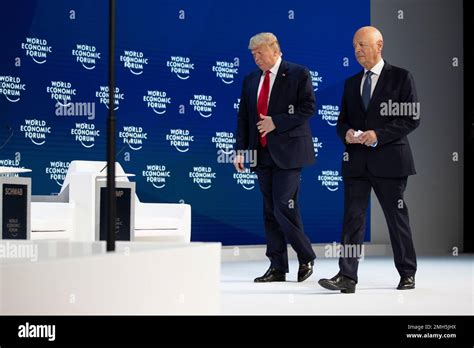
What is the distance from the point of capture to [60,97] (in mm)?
7953

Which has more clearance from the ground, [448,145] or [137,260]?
[448,145]

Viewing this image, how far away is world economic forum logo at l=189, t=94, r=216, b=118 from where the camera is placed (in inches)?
346

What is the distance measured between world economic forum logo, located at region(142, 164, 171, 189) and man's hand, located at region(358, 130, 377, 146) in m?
3.86

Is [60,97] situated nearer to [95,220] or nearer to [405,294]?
[95,220]

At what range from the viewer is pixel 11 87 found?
7.70 meters

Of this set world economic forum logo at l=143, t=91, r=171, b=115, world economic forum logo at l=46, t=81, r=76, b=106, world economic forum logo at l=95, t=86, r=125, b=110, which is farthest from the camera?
world economic forum logo at l=143, t=91, r=171, b=115

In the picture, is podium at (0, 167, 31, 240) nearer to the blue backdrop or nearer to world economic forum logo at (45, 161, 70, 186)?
the blue backdrop

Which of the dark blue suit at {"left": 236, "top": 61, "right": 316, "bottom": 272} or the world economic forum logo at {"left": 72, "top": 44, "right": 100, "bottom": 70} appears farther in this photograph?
the world economic forum logo at {"left": 72, "top": 44, "right": 100, "bottom": 70}

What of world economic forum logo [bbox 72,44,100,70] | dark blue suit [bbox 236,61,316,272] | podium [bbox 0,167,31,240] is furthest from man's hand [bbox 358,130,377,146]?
world economic forum logo [bbox 72,44,100,70]

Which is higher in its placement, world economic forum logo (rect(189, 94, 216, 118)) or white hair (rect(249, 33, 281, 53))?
white hair (rect(249, 33, 281, 53))

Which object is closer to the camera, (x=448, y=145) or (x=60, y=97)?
(x=60, y=97)

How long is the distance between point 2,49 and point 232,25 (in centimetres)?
245

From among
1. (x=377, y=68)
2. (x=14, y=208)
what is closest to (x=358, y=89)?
(x=377, y=68)
